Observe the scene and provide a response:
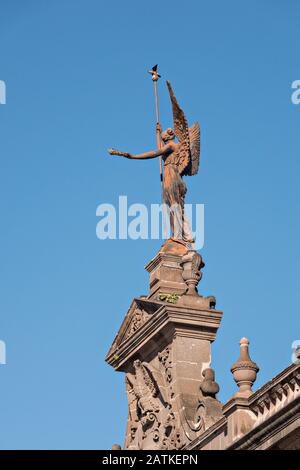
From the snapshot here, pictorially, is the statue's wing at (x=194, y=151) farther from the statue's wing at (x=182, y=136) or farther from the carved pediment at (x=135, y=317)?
the carved pediment at (x=135, y=317)

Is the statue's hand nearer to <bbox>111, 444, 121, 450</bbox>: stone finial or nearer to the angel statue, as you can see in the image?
the angel statue

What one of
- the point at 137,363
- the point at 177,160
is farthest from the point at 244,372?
the point at 177,160

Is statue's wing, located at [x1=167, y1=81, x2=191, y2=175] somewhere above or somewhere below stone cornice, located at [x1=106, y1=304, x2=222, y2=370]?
above

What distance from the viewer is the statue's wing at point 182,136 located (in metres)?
42.7

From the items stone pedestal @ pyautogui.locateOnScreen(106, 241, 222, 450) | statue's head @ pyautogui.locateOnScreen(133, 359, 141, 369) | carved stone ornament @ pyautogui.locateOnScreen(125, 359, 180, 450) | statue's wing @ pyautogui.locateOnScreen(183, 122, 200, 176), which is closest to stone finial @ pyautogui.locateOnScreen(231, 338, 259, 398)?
stone pedestal @ pyautogui.locateOnScreen(106, 241, 222, 450)

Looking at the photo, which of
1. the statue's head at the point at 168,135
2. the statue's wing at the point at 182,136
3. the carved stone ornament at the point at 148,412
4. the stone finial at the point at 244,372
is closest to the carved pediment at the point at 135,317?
the carved stone ornament at the point at 148,412

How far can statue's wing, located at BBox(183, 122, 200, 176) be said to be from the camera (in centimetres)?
4284

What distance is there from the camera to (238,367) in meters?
35.3

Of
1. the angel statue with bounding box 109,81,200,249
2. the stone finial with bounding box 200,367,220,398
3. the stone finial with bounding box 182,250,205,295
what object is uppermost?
the angel statue with bounding box 109,81,200,249

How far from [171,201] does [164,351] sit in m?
4.24

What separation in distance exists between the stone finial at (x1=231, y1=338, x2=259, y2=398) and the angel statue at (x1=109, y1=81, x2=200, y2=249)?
279 inches
